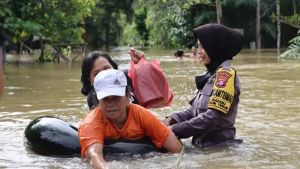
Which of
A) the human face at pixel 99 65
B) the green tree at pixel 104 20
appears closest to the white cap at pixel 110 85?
the human face at pixel 99 65

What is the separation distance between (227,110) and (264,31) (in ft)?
98.3

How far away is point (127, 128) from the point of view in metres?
5.07

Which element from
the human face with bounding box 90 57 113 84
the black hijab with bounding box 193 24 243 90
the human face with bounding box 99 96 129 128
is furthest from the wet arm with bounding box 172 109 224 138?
the human face with bounding box 90 57 113 84

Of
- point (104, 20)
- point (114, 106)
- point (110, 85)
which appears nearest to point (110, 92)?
point (110, 85)

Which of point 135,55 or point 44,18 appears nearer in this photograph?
point 135,55

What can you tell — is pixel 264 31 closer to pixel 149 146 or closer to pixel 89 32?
pixel 89 32

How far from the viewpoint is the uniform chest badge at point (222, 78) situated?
520 centimetres

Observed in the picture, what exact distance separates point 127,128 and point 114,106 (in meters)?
0.39

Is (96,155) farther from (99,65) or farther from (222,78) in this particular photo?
(222,78)

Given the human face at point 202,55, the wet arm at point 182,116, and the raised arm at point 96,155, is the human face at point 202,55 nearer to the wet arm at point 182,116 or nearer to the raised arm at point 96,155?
the wet arm at point 182,116

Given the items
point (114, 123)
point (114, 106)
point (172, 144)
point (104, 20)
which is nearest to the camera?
point (114, 106)

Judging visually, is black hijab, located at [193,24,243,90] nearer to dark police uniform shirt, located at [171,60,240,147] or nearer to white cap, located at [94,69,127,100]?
dark police uniform shirt, located at [171,60,240,147]

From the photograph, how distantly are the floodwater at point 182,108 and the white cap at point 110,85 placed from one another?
647 mm

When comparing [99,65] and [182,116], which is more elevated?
[99,65]
